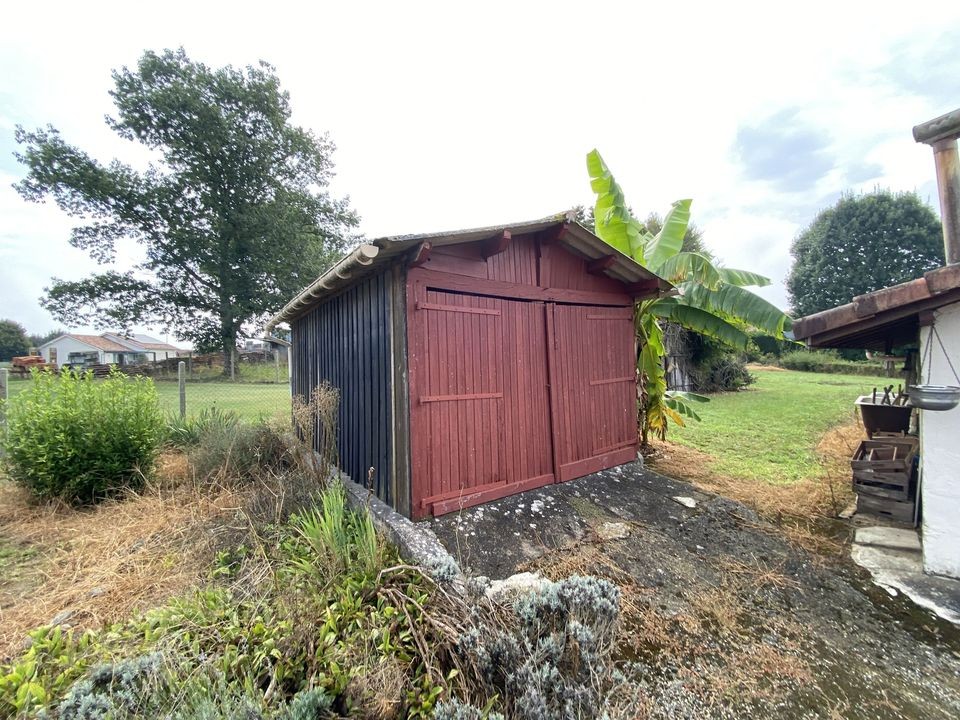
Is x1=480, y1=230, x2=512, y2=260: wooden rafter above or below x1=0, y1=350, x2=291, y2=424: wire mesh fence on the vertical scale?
above

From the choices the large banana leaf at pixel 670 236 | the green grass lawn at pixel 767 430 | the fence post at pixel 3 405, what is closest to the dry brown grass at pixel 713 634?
the green grass lawn at pixel 767 430

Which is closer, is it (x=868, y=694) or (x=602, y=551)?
(x=868, y=694)

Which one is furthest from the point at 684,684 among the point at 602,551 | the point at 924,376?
the point at 924,376

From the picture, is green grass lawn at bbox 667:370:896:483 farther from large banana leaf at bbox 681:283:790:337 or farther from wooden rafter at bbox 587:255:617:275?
wooden rafter at bbox 587:255:617:275

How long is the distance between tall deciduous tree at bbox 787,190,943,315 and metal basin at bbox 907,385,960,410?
29.6 meters

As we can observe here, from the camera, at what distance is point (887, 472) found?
4.42 metres

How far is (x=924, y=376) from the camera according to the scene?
3.22 metres

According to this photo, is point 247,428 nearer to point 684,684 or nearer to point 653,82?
point 684,684

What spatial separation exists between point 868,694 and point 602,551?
1804 millimetres

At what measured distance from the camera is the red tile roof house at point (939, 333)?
3.06 metres

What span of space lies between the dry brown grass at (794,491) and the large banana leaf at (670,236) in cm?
337

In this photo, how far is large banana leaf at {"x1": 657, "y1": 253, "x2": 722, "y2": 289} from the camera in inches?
232

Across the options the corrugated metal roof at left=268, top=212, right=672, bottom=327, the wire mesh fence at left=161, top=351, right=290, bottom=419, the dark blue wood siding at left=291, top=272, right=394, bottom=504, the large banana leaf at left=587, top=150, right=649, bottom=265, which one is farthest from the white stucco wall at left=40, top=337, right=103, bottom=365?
the large banana leaf at left=587, top=150, right=649, bottom=265

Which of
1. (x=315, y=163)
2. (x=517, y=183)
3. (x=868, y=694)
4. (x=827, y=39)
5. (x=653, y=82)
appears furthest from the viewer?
(x=315, y=163)
